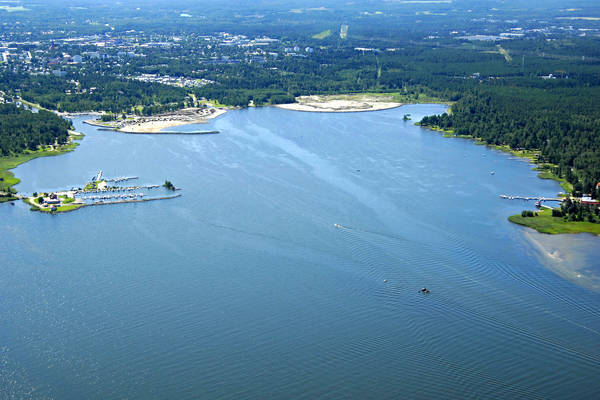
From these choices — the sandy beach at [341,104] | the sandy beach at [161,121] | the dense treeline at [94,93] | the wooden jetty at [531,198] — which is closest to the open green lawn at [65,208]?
the sandy beach at [161,121]

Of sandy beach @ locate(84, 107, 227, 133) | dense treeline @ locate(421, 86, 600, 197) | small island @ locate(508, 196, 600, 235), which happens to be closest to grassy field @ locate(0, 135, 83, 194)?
sandy beach @ locate(84, 107, 227, 133)

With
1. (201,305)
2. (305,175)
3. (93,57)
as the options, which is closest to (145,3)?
(93,57)

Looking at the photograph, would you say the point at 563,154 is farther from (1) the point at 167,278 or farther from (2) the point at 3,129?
(2) the point at 3,129

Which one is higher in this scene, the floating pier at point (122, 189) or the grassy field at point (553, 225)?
the grassy field at point (553, 225)

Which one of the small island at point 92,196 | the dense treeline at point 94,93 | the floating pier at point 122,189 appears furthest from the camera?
the dense treeline at point 94,93

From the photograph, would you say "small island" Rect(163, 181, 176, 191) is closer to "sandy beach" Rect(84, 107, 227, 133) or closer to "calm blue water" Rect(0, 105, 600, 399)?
"calm blue water" Rect(0, 105, 600, 399)

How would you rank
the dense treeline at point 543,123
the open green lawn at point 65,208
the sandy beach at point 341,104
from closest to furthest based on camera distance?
the open green lawn at point 65,208, the dense treeline at point 543,123, the sandy beach at point 341,104

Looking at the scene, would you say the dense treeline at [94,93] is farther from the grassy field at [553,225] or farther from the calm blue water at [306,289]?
the grassy field at [553,225]
